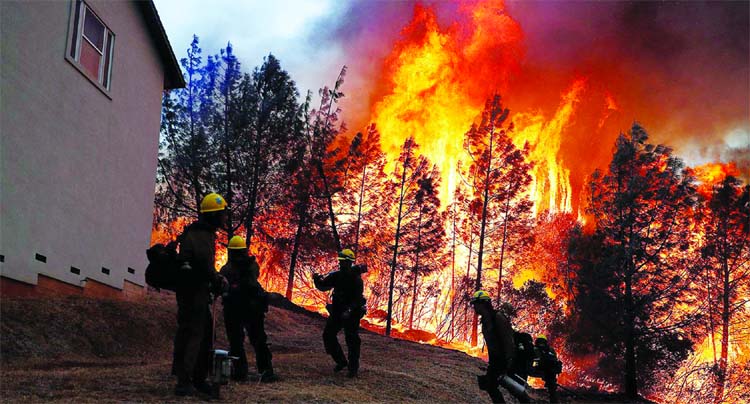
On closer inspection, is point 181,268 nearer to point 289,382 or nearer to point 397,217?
point 289,382

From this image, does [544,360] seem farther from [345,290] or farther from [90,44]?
[90,44]

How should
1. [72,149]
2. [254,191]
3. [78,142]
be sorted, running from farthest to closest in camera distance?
[254,191] → [78,142] → [72,149]

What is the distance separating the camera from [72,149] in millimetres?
14680

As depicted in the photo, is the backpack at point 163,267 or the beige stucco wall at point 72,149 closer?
the backpack at point 163,267

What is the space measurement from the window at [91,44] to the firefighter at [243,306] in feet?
25.6

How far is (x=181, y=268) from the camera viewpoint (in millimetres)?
7199

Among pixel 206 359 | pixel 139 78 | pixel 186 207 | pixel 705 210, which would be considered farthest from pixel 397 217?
pixel 206 359

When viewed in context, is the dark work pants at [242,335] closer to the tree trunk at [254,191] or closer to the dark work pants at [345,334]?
the dark work pants at [345,334]

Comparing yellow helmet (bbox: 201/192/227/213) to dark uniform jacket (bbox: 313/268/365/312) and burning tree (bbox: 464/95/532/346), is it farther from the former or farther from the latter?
burning tree (bbox: 464/95/532/346)

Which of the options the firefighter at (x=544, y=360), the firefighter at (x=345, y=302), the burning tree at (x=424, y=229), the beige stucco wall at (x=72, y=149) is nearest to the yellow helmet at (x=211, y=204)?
the firefighter at (x=345, y=302)

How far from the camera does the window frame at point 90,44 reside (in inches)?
578

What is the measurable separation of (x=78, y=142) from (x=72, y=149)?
324 millimetres

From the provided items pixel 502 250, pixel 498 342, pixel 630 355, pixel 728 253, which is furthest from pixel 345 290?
pixel 502 250

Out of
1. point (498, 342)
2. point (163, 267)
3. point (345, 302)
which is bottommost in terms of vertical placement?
point (498, 342)
